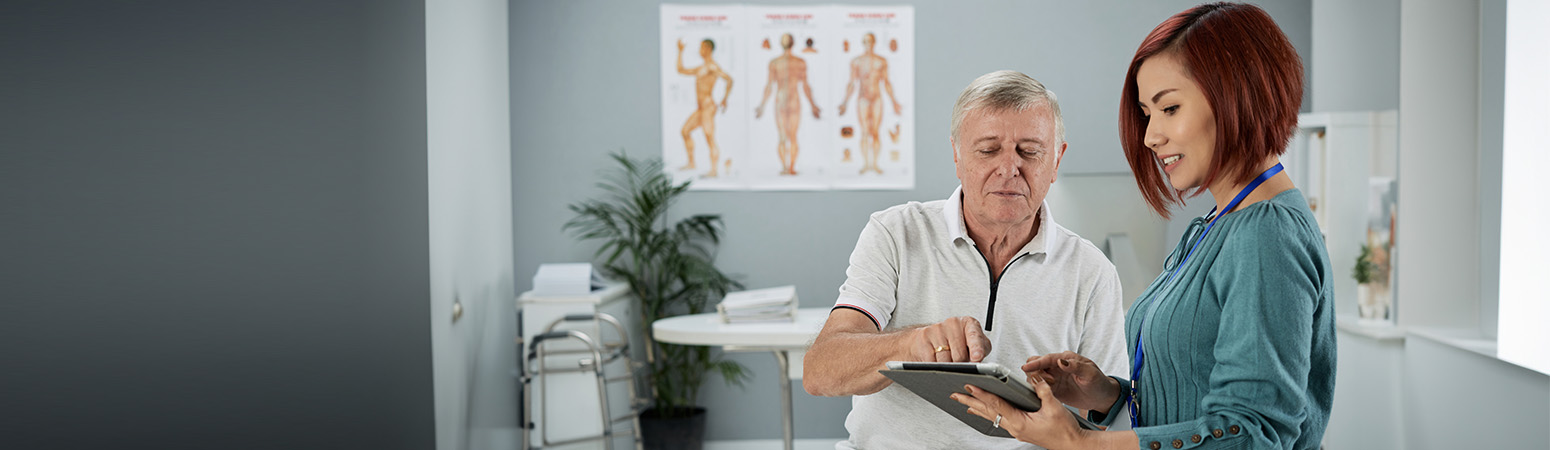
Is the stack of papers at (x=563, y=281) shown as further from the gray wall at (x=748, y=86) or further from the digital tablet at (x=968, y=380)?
the digital tablet at (x=968, y=380)

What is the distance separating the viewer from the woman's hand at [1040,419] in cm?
96

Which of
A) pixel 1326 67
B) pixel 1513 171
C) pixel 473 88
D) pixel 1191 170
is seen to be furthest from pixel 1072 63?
pixel 1191 170

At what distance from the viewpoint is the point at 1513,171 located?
244 cm

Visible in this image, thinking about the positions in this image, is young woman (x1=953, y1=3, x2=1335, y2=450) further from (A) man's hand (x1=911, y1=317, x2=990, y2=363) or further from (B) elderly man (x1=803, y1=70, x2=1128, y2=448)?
(B) elderly man (x1=803, y1=70, x2=1128, y2=448)

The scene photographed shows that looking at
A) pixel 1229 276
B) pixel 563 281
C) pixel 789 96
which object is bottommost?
pixel 563 281

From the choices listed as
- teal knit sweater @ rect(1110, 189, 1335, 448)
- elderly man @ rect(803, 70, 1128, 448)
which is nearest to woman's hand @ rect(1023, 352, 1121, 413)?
teal knit sweater @ rect(1110, 189, 1335, 448)

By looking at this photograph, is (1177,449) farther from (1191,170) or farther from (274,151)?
(274,151)

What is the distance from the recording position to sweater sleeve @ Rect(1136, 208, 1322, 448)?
2.77 feet

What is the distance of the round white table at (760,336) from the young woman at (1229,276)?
1.88m

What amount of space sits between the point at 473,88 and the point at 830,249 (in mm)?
1813

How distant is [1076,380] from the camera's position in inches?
47.6

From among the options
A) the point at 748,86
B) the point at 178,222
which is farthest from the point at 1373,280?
the point at 178,222

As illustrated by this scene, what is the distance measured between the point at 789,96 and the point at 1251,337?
332cm

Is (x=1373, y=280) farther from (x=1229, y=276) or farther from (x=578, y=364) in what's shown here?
(x=578, y=364)
